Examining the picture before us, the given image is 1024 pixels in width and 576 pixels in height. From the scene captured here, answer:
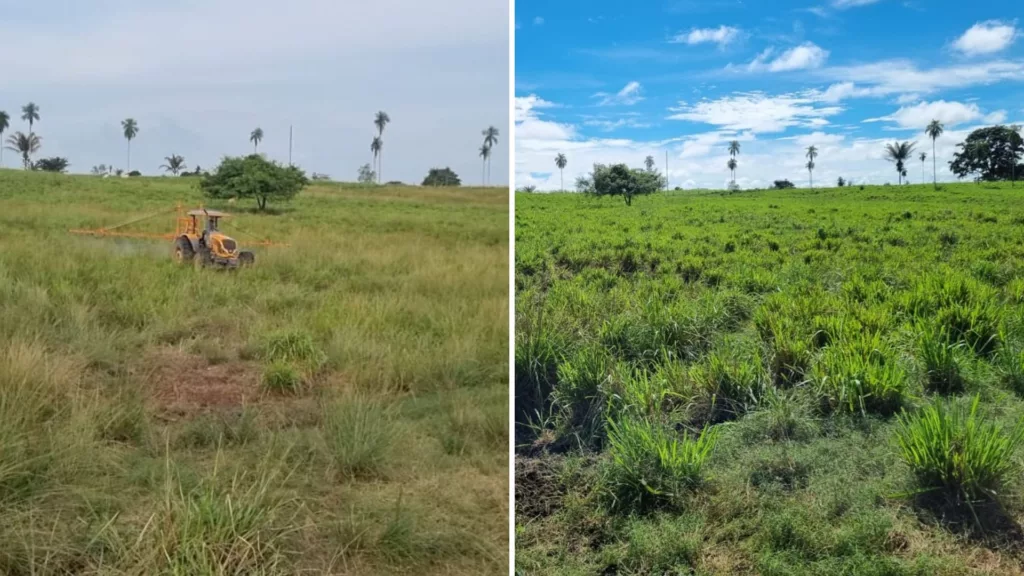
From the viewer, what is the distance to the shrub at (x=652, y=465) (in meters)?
2.15

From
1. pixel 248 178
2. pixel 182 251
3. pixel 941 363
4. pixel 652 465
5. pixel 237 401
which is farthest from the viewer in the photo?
pixel 248 178

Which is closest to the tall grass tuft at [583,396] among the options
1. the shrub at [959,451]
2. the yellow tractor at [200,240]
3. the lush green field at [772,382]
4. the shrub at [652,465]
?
the lush green field at [772,382]

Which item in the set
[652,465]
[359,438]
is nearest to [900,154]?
[652,465]

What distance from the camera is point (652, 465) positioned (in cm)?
218

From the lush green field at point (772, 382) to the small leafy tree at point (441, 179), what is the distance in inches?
121

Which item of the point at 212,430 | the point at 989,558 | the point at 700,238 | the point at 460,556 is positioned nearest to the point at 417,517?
the point at 460,556

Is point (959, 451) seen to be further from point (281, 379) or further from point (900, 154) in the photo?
point (281, 379)

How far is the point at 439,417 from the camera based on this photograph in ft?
10.1

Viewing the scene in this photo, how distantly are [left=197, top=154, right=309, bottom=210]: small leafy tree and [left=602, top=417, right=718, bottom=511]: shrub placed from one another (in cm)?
→ 353

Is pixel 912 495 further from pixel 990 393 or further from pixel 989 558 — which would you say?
pixel 990 393

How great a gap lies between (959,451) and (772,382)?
0.52m

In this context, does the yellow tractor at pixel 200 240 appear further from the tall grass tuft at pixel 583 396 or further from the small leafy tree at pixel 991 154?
the small leafy tree at pixel 991 154

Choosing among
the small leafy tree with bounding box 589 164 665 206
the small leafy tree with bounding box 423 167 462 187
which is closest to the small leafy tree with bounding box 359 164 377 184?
the small leafy tree with bounding box 423 167 462 187

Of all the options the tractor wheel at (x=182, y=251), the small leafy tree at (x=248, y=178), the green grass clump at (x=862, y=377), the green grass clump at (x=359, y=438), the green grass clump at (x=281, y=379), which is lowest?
the green grass clump at (x=359, y=438)
